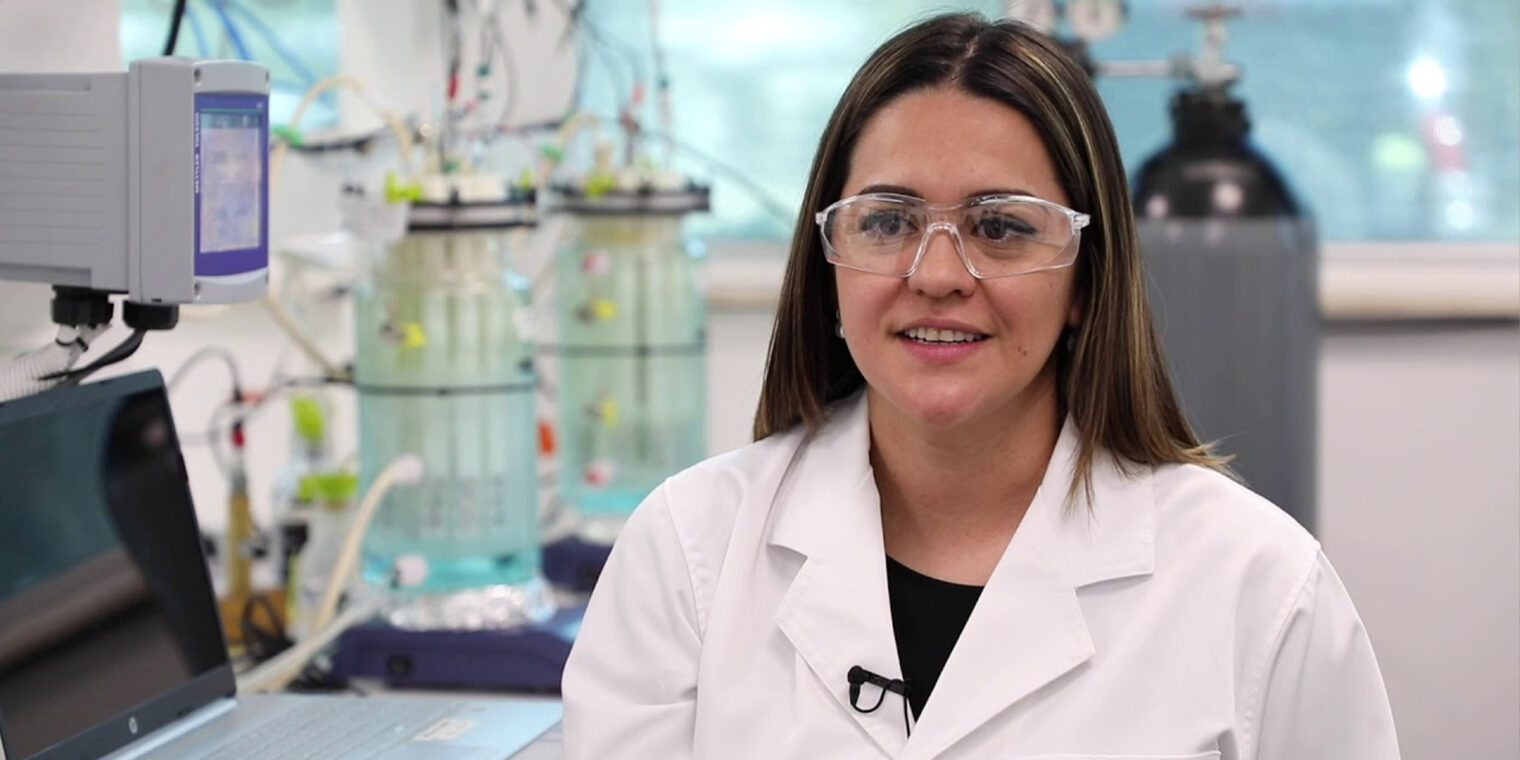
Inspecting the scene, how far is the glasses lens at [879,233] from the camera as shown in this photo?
4.52ft

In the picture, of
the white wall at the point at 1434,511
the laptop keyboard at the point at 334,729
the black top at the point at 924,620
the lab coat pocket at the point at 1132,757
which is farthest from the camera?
the white wall at the point at 1434,511

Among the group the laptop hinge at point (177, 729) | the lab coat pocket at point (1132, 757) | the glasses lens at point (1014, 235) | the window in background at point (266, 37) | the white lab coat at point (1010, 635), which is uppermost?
the window in background at point (266, 37)

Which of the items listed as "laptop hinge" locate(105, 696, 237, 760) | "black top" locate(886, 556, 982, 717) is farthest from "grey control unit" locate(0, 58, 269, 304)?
"black top" locate(886, 556, 982, 717)

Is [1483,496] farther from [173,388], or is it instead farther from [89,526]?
[89,526]

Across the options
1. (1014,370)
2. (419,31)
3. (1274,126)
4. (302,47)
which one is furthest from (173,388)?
(1274,126)

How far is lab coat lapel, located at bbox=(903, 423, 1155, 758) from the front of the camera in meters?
1.34

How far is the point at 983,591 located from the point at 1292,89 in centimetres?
227

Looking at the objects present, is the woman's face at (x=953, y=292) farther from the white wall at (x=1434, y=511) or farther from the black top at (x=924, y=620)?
the white wall at (x=1434, y=511)

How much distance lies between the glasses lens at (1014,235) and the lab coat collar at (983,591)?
18cm

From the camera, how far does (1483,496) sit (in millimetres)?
3184

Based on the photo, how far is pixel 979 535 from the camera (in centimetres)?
147

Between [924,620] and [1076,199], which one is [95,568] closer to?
[924,620]

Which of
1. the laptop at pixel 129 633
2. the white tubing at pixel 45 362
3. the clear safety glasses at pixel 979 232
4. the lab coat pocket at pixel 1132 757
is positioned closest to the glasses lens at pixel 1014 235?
the clear safety glasses at pixel 979 232

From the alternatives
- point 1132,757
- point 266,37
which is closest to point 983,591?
point 1132,757
